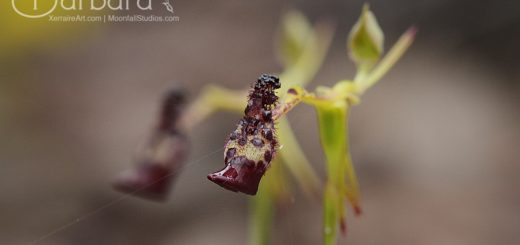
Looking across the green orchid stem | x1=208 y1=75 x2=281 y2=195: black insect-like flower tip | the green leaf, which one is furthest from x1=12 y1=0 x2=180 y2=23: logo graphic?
x1=208 y1=75 x2=281 y2=195: black insect-like flower tip

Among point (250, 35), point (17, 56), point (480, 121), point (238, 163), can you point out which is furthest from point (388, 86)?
point (238, 163)

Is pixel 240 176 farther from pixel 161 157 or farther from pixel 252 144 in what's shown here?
pixel 161 157

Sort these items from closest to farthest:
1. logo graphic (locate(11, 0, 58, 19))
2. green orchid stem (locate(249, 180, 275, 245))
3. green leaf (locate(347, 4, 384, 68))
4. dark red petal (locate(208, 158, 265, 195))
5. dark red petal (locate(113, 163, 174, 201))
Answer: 1. dark red petal (locate(208, 158, 265, 195))
2. green leaf (locate(347, 4, 384, 68))
3. dark red petal (locate(113, 163, 174, 201))
4. green orchid stem (locate(249, 180, 275, 245))
5. logo graphic (locate(11, 0, 58, 19))

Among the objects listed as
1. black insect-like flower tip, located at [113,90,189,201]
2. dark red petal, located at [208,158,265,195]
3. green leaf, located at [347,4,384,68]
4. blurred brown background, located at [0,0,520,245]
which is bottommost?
dark red petal, located at [208,158,265,195]

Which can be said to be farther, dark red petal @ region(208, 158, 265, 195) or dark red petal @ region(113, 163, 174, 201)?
dark red petal @ region(113, 163, 174, 201)

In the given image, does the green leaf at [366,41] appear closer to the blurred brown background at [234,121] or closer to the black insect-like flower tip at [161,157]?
the black insect-like flower tip at [161,157]

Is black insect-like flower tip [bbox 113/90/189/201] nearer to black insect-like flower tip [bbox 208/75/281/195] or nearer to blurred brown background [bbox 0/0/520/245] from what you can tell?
black insect-like flower tip [bbox 208/75/281/195]

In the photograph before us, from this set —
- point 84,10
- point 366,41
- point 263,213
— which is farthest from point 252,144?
point 84,10
